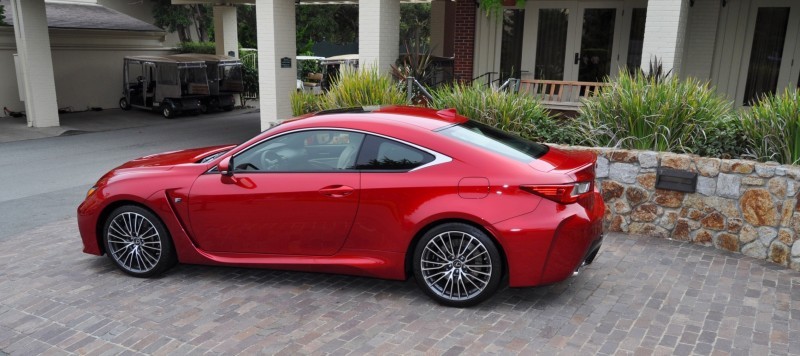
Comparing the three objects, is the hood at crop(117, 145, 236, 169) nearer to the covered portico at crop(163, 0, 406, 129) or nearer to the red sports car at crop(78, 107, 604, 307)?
the red sports car at crop(78, 107, 604, 307)

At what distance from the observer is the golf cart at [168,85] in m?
21.1

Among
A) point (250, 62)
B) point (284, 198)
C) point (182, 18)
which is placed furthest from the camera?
point (182, 18)

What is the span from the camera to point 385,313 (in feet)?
16.0

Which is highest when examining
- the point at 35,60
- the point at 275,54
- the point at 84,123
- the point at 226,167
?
the point at 275,54

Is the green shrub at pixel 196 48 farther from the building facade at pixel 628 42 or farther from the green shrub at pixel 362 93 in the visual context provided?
the green shrub at pixel 362 93

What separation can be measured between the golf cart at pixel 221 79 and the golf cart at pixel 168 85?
0.34 metres

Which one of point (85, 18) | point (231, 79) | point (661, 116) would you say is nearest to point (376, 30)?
point (661, 116)

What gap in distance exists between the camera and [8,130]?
1747 cm

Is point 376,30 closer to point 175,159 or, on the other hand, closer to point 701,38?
point 175,159

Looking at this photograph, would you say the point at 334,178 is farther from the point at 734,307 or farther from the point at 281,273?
the point at 734,307

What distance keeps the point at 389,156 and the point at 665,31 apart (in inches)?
270

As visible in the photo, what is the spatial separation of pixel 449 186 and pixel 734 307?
2.48 metres

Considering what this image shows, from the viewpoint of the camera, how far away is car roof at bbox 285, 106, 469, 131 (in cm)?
523

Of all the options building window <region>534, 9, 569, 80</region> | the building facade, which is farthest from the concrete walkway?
building window <region>534, 9, 569, 80</region>
